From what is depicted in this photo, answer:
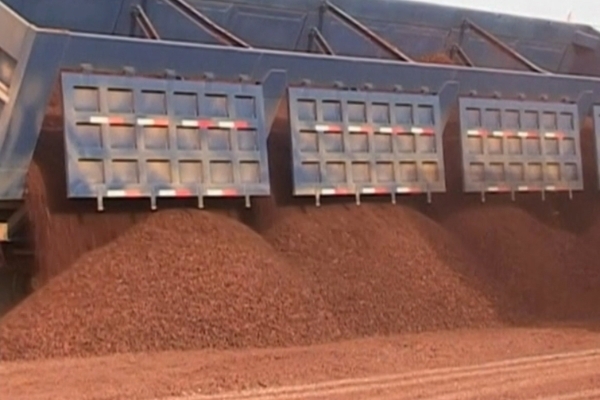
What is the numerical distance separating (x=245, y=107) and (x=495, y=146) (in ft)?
10.0

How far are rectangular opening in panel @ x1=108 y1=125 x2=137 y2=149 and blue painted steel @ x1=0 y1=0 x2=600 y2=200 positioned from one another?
1.58 feet

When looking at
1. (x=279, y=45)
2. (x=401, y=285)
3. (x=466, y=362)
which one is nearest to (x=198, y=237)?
(x=401, y=285)

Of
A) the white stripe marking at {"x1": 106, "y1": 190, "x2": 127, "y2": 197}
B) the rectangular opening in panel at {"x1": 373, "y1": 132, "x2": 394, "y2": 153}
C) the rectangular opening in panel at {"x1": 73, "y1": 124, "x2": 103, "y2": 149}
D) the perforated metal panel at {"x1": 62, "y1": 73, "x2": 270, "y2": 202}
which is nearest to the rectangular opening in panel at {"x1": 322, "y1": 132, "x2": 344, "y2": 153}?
the rectangular opening in panel at {"x1": 373, "y1": 132, "x2": 394, "y2": 153}

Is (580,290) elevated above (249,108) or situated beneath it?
situated beneath

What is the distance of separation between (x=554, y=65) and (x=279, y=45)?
440 centimetres

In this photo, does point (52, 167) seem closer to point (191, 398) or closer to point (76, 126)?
point (76, 126)

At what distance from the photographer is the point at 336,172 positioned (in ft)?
30.5

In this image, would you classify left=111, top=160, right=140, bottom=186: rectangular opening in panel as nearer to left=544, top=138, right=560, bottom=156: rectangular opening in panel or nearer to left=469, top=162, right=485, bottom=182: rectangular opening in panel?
left=469, top=162, right=485, bottom=182: rectangular opening in panel

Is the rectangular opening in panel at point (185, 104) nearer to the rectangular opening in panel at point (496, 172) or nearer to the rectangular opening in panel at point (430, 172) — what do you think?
the rectangular opening in panel at point (430, 172)

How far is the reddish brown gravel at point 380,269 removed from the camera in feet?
27.1

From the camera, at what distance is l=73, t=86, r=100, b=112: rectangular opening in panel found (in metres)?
7.87

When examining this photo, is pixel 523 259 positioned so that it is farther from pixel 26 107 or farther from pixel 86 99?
pixel 26 107

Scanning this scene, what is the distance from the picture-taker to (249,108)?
8.77 m

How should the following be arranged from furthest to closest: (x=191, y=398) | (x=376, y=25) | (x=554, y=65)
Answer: (x=554, y=65) → (x=376, y=25) → (x=191, y=398)
